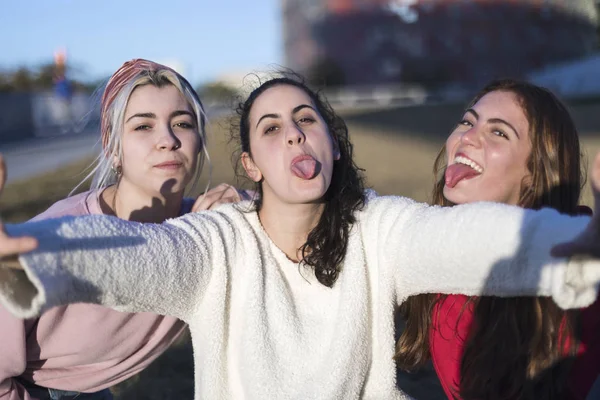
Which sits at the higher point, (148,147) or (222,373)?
(148,147)

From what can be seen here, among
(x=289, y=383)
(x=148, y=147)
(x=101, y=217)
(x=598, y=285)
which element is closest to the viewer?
(x=598, y=285)

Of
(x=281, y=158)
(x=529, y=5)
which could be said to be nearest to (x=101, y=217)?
(x=281, y=158)

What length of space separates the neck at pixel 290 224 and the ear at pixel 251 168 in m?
0.13

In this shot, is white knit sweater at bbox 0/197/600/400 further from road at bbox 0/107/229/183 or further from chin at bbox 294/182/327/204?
road at bbox 0/107/229/183

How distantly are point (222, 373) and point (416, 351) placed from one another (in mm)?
778

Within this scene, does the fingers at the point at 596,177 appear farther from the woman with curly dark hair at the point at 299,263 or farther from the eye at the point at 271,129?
the eye at the point at 271,129

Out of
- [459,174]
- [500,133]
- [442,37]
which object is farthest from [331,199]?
[442,37]

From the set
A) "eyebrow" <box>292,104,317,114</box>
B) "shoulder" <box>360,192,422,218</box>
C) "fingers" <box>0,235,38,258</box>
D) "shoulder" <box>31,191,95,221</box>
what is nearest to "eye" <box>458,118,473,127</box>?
"shoulder" <box>360,192,422,218</box>

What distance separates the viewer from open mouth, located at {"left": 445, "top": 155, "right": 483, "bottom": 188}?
8.36 ft

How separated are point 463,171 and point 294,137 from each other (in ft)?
1.98

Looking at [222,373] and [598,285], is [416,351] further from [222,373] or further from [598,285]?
[598,285]

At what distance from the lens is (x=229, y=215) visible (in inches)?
105

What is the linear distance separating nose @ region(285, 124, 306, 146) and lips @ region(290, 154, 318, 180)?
2.4 inches

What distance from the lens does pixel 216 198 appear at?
305cm
